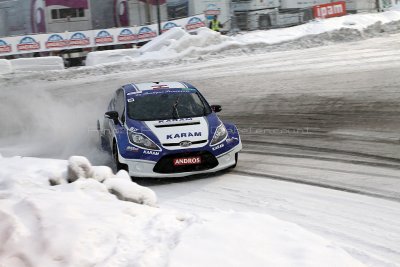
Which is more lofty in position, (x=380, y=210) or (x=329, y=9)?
(x=329, y=9)

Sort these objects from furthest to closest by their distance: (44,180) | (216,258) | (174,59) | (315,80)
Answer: (174,59)
(315,80)
(44,180)
(216,258)

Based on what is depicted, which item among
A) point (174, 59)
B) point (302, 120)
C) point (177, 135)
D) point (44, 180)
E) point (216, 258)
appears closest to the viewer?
point (216, 258)

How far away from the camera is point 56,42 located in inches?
1076

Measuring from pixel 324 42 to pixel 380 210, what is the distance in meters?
20.5

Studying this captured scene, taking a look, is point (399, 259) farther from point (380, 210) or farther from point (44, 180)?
point (44, 180)

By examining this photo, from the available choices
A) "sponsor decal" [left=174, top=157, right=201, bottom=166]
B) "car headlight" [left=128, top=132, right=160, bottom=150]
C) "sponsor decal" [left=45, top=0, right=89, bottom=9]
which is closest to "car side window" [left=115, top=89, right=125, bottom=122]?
"car headlight" [left=128, top=132, right=160, bottom=150]

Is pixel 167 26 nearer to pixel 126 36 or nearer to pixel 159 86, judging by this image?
pixel 126 36

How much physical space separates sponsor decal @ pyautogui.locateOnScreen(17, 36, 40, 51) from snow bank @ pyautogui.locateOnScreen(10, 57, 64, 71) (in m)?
3.08

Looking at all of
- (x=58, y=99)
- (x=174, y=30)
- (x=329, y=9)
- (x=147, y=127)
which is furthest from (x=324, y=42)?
(x=147, y=127)

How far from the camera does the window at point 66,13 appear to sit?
3553cm

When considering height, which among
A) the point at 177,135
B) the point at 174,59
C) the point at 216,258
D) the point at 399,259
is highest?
the point at 174,59

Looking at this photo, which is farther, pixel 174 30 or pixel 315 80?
pixel 174 30

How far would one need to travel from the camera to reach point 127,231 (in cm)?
415

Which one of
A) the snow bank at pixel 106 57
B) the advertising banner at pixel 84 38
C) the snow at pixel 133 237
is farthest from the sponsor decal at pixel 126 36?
the snow at pixel 133 237
